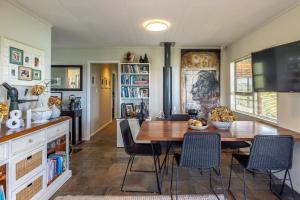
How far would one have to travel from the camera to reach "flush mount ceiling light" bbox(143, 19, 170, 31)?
130 inches

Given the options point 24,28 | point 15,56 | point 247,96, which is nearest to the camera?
point 15,56

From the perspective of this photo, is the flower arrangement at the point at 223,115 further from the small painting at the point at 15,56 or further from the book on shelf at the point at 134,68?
the book on shelf at the point at 134,68

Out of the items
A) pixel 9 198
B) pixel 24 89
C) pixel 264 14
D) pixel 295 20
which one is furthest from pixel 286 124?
pixel 24 89

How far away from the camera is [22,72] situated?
2.79 metres

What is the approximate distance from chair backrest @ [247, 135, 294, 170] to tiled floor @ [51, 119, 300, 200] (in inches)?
21.1

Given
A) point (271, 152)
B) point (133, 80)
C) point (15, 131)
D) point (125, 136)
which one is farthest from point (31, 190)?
point (133, 80)

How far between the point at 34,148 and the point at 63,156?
0.78 meters

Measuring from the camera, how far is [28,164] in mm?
2168

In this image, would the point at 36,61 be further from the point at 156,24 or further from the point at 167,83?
the point at 167,83

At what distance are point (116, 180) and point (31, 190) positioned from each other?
3.69ft

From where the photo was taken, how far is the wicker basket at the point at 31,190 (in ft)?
6.74

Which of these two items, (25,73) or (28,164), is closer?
(28,164)

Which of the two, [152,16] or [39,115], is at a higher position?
[152,16]

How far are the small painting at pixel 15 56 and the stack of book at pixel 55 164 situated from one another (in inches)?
50.9
